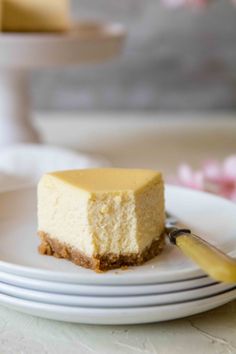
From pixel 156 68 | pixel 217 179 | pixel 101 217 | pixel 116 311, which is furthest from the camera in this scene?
pixel 156 68

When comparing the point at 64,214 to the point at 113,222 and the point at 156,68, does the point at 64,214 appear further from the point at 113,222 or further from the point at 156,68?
the point at 156,68

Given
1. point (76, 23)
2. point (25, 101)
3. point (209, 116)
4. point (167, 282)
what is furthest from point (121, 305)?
point (209, 116)

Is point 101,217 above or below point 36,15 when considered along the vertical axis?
below

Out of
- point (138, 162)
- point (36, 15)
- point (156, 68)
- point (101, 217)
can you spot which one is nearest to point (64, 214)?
point (101, 217)

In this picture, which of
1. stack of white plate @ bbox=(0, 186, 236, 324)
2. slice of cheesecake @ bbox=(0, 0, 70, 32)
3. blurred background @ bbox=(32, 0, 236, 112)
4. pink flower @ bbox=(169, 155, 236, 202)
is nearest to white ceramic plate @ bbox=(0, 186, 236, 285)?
stack of white plate @ bbox=(0, 186, 236, 324)

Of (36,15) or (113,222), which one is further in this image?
(36,15)

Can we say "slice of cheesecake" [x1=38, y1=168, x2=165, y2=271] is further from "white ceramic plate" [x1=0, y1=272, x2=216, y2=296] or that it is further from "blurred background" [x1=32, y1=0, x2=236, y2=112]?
"blurred background" [x1=32, y1=0, x2=236, y2=112]

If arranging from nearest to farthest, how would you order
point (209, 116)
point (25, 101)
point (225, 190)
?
point (225, 190) < point (25, 101) < point (209, 116)

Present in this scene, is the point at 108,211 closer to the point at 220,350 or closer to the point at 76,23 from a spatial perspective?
the point at 220,350
